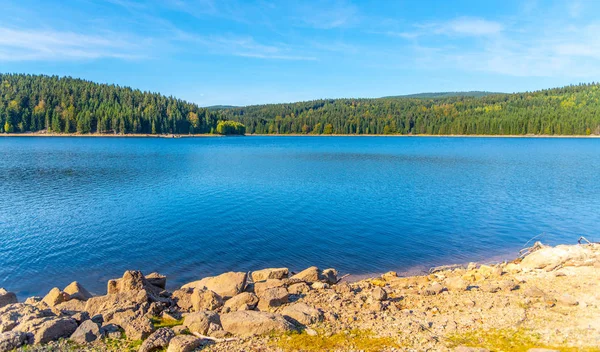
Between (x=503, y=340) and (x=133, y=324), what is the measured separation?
26.8 ft

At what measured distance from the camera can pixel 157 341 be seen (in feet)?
26.7

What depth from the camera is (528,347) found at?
8.18m

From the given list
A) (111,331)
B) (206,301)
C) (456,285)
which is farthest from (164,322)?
(456,285)

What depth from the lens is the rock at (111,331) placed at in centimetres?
866

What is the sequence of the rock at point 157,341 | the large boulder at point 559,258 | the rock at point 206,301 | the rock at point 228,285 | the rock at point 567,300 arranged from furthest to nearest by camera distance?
the large boulder at point 559,258, the rock at point 228,285, the rock at point 206,301, the rock at point 567,300, the rock at point 157,341

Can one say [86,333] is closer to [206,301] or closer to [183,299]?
[206,301]

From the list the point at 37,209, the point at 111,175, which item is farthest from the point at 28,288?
the point at 111,175

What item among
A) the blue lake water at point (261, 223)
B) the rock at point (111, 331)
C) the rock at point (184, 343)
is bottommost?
the blue lake water at point (261, 223)

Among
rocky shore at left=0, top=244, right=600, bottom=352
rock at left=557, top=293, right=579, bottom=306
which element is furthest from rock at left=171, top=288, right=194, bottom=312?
rock at left=557, top=293, right=579, bottom=306

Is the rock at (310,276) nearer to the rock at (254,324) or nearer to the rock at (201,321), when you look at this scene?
the rock at (254,324)

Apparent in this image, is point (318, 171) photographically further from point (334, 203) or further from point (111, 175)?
point (111, 175)

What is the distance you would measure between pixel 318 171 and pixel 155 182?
2064 cm

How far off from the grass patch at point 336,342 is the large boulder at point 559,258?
31.1 ft

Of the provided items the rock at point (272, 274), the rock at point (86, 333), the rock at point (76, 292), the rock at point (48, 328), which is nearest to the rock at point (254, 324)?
the rock at point (86, 333)
